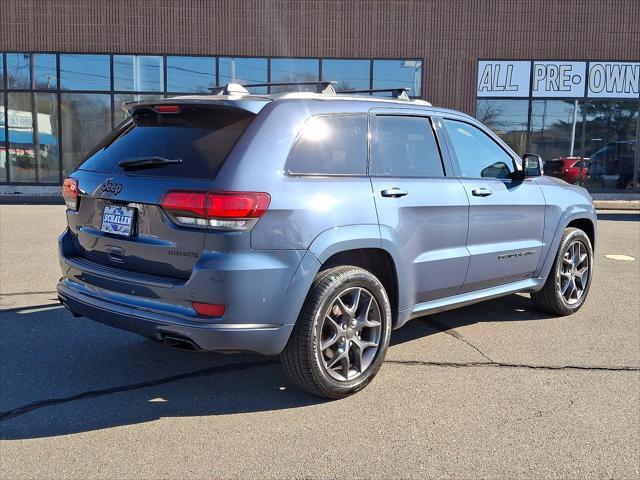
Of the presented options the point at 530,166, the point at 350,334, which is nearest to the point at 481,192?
the point at 530,166

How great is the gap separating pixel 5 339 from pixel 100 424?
188 centimetres

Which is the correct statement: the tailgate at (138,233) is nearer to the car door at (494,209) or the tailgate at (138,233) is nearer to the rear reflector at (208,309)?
the rear reflector at (208,309)

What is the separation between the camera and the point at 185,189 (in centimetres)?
340

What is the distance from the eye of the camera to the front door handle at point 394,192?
4.03 metres

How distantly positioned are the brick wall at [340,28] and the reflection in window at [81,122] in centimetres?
144

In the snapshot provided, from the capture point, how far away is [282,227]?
3.44 meters

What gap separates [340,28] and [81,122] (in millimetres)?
8282

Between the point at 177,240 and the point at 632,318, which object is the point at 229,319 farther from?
the point at 632,318

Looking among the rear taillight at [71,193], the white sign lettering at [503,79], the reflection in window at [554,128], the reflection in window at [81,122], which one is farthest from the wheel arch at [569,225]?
the reflection in window at [81,122]

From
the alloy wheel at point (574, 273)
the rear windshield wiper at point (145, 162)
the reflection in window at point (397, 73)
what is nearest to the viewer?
the rear windshield wiper at point (145, 162)

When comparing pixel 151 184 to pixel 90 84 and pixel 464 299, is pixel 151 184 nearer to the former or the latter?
pixel 464 299

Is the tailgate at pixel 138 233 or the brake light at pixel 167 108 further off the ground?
the brake light at pixel 167 108

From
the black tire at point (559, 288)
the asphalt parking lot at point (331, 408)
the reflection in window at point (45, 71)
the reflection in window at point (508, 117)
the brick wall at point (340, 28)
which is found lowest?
the asphalt parking lot at point (331, 408)

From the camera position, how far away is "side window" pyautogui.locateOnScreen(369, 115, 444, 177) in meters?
4.19
